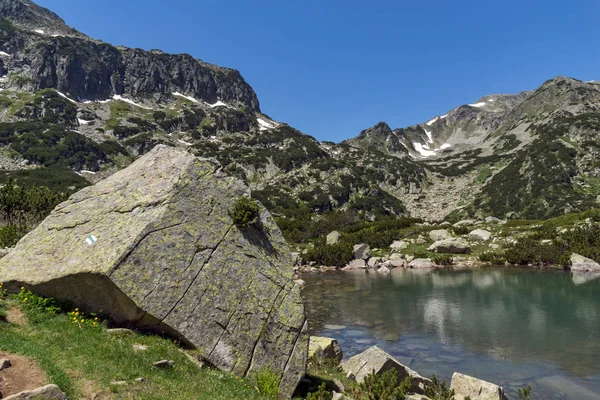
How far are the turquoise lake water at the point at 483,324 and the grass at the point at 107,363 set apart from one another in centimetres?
1328

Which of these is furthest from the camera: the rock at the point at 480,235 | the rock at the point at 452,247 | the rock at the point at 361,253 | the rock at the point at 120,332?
the rock at the point at 480,235

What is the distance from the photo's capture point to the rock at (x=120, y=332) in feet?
35.3

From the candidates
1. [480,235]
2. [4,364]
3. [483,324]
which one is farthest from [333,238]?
[4,364]

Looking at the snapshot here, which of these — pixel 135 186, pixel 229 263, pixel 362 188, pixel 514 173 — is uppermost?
pixel 514 173

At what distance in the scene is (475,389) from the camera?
14016 millimetres

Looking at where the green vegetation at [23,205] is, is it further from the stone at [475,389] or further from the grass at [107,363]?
the stone at [475,389]

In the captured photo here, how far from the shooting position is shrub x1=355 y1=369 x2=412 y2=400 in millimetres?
12257

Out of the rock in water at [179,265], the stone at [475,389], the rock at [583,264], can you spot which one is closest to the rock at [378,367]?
the stone at [475,389]

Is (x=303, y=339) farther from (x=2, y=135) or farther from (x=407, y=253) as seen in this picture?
(x=2, y=135)

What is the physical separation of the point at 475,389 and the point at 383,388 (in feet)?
14.3

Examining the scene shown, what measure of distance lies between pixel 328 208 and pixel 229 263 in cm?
11682

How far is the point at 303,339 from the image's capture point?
13.3 meters

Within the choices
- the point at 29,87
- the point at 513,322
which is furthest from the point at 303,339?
the point at 29,87

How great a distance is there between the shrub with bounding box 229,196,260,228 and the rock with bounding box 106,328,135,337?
5259 mm
